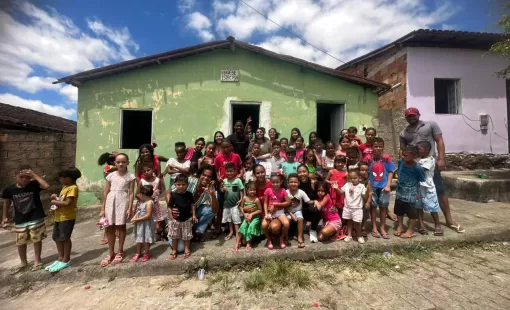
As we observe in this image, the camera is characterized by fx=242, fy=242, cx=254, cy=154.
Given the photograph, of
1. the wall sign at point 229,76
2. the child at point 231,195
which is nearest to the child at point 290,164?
the child at point 231,195

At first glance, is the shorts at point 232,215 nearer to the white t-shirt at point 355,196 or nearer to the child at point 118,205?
the child at point 118,205

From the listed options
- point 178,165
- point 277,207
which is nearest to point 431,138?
point 277,207

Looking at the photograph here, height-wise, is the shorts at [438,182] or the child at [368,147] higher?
the child at [368,147]

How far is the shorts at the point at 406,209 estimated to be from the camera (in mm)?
3615

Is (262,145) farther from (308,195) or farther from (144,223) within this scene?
(144,223)

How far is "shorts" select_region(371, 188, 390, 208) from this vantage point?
3.67 metres

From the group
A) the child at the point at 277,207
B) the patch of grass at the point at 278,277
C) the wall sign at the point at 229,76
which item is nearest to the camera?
the patch of grass at the point at 278,277

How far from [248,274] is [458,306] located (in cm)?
213

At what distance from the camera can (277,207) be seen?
3.45 meters

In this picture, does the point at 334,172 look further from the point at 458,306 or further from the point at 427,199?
the point at 458,306

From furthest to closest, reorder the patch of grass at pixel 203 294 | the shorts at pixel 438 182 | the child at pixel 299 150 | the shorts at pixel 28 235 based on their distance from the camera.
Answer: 1. the child at pixel 299 150
2. the shorts at pixel 438 182
3. the shorts at pixel 28 235
4. the patch of grass at pixel 203 294

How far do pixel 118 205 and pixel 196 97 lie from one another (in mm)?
3811

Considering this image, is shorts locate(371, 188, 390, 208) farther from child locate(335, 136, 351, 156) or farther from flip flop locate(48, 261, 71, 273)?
flip flop locate(48, 261, 71, 273)

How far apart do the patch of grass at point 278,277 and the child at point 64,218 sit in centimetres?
242
